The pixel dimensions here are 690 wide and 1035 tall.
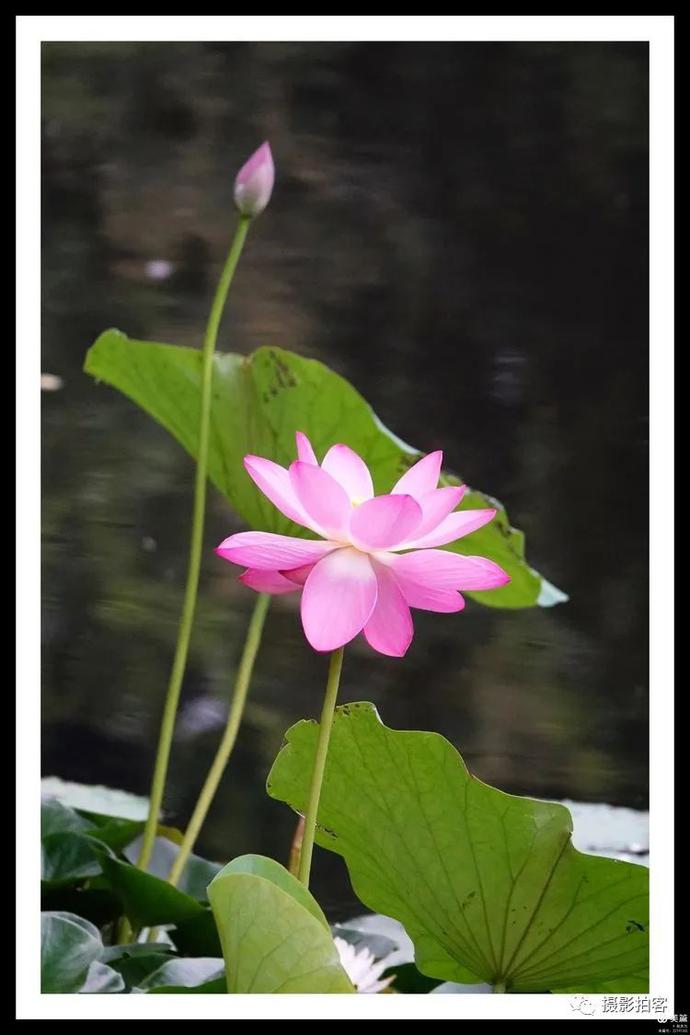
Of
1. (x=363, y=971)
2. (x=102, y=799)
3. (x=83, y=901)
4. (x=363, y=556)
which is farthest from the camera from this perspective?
(x=102, y=799)

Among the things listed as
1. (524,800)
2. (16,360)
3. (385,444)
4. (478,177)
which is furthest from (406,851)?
(478,177)

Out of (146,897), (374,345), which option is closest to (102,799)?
(146,897)

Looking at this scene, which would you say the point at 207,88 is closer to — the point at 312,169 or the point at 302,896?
A: the point at 312,169

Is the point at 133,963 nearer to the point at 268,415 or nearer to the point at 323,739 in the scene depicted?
the point at 323,739

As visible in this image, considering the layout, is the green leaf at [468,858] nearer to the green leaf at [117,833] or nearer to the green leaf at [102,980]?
the green leaf at [102,980]

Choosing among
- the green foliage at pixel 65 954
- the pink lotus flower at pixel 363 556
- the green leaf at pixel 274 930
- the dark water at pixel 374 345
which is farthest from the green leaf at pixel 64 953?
the dark water at pixel 374 345
